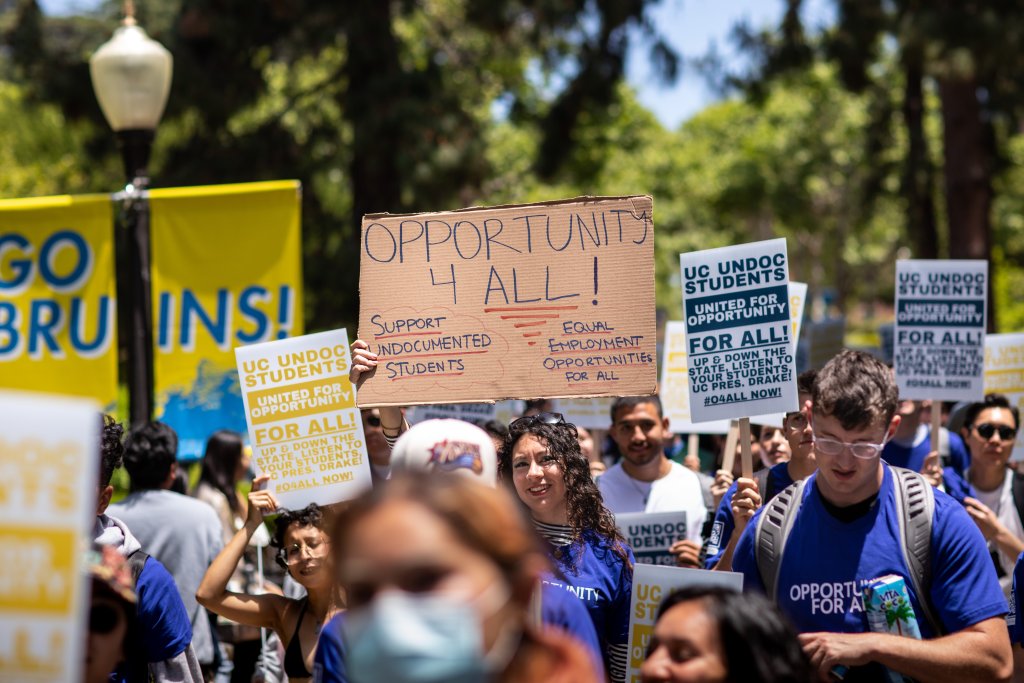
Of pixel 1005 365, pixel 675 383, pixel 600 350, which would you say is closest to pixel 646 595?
pixel 600 350

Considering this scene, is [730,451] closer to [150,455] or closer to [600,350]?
[600,350]

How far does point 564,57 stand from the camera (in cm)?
1511

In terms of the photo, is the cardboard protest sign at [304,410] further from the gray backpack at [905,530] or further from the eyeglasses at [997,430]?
the eyeglasses at [997,430]

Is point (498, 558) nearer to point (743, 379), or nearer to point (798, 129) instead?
point (743, 379)

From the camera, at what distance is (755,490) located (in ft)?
14.6

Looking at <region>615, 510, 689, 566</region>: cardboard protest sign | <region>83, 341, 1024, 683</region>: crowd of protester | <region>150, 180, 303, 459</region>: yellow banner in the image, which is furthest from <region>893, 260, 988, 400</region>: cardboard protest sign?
<region>150, 180, 303, 459</region>: yellow banner

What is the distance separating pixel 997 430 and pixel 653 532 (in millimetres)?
2157

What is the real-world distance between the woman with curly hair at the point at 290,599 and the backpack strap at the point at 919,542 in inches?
85.1

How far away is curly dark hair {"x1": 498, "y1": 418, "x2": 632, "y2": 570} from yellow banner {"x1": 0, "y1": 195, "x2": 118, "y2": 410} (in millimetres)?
4038

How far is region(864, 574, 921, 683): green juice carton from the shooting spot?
356cm

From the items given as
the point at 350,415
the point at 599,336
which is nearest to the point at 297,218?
the point at 350,415

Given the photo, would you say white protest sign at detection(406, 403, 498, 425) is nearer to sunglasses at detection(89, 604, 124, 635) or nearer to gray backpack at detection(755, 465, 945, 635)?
gray backpack at detection(755, 465, 945, 635)

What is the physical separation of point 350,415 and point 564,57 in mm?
10339

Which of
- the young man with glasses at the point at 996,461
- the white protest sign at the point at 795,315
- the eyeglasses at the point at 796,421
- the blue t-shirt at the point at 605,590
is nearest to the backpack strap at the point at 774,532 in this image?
the blue t-shirt at the point at 605,590
